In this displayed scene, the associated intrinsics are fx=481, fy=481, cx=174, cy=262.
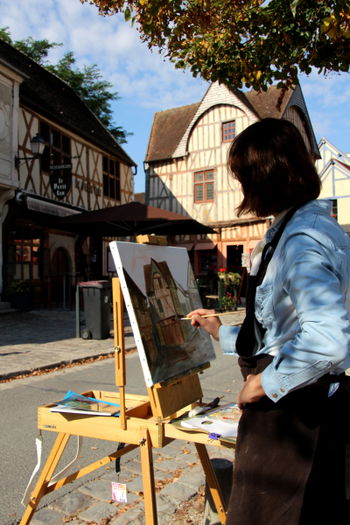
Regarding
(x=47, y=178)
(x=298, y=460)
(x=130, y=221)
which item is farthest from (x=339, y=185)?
(x=298, y=460)

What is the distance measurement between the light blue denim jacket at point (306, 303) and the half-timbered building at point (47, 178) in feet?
41.0

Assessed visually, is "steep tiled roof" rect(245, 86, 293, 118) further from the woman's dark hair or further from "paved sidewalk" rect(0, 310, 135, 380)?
the woman's dark hair

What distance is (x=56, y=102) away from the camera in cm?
1819

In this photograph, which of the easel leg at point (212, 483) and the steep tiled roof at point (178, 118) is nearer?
the easel leg at point (212, 483)

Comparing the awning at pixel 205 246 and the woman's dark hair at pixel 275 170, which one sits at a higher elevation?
the awning at pixel 205 246

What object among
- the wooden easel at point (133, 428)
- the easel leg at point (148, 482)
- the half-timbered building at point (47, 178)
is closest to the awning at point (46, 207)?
the half-timbered building at point (47, 178)

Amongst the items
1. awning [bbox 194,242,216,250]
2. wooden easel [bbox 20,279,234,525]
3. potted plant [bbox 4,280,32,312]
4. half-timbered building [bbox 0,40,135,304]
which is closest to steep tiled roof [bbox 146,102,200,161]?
half-timbered building [bbox 0,40,135,304]

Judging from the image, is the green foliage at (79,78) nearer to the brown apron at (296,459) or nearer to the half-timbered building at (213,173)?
the half-timbered building at (213,173)

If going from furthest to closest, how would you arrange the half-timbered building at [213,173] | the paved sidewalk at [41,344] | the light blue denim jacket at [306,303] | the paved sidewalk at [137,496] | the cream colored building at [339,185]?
1. the cream colored building at [339,185]
2. the half-timbered building at [213,173]
3. the paved sidewalk at [41,344]
4. the paved sidewalk at [137,496]
5. the light blue denim jacket at [306,303]

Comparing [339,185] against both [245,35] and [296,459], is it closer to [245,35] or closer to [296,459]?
[245,35]

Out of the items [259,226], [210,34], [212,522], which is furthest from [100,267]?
[212,522]

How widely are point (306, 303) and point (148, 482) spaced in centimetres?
113

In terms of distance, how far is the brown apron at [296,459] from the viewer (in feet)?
4.35

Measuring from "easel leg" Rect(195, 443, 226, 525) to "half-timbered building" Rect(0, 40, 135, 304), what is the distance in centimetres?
1179
